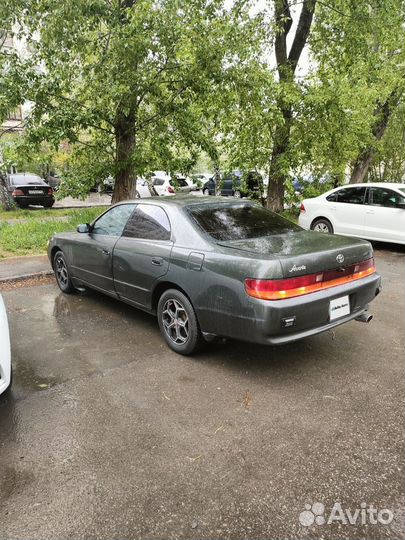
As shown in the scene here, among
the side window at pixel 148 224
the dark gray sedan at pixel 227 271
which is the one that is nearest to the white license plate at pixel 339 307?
the dark gray sedan at pixel 227 271

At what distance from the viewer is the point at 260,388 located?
3.36m

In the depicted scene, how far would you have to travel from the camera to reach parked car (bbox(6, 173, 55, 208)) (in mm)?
16234

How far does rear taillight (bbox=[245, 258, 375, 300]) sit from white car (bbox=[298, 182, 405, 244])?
5.61 metres

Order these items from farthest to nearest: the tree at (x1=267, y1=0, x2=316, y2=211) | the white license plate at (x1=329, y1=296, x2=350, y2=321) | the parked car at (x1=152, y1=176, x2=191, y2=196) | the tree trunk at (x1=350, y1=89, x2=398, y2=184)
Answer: the parked car at (x1=152, y1=176, x2=191, y2=196) → the tree trunk at (x1=350, y1=89, x2=398, y2=184) → the tree at (x1=267, y1=0, x2=316, y2=211) → the white license plate at (x1=329, y1=296, x2=350, y2=321)

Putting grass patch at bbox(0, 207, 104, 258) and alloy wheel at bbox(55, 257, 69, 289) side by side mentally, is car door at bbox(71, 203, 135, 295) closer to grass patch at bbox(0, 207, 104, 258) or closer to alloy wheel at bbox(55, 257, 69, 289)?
alloy wheel at bbox(55, 257, 69, 289)

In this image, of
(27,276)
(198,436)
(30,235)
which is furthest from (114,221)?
(30,235)

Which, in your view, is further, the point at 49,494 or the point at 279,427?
the point at 279,427

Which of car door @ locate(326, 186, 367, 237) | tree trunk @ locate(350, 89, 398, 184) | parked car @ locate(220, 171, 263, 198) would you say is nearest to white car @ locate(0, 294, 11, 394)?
car door @ locate(326, 186, 367, 237)

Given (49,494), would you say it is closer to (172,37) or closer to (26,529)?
(26,529)

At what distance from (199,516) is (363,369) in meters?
2.17

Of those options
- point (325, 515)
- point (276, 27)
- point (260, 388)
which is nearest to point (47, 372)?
point (260, 388)

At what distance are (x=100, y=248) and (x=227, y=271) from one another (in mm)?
2082

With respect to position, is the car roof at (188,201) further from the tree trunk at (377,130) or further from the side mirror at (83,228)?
the tree trunk at (377,130)

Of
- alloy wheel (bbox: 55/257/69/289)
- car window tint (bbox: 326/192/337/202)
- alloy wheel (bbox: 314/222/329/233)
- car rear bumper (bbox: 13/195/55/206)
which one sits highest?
car window tint (bbox: 326/192/337/202)
